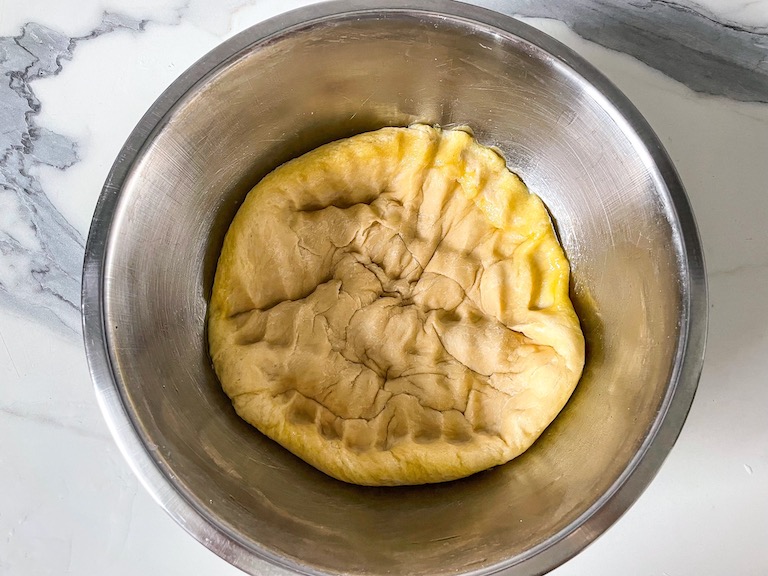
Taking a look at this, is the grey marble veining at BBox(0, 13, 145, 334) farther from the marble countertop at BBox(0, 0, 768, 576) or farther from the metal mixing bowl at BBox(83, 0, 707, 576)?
the metal mixing bowl at BBox(83, 0, 707, 576)

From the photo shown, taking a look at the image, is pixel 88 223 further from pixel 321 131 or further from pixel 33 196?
pixel 321 131

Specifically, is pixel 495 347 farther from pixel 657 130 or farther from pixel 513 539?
pixel 657 130

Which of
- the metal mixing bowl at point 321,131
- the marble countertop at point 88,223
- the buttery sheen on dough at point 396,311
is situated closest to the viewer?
the metal mixing bowl at point 321,131

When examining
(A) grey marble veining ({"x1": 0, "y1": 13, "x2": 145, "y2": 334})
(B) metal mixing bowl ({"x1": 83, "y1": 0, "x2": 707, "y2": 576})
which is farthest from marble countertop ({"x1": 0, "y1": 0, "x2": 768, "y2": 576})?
(B) metal mixing bowl ({"x1": 83, "y1": 0, "x2": 707, "y2": 576})

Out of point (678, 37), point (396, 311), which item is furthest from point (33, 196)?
point (678, 37)

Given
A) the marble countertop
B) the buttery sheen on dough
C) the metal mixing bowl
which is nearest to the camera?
the metal mixing bowl

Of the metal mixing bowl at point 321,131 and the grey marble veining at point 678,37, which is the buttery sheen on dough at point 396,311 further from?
the grey marble veining at point 678,37

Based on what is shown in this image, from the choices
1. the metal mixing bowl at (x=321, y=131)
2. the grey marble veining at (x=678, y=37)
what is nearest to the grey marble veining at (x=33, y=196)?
the metal mixing bowl at (x=321, y=131)
